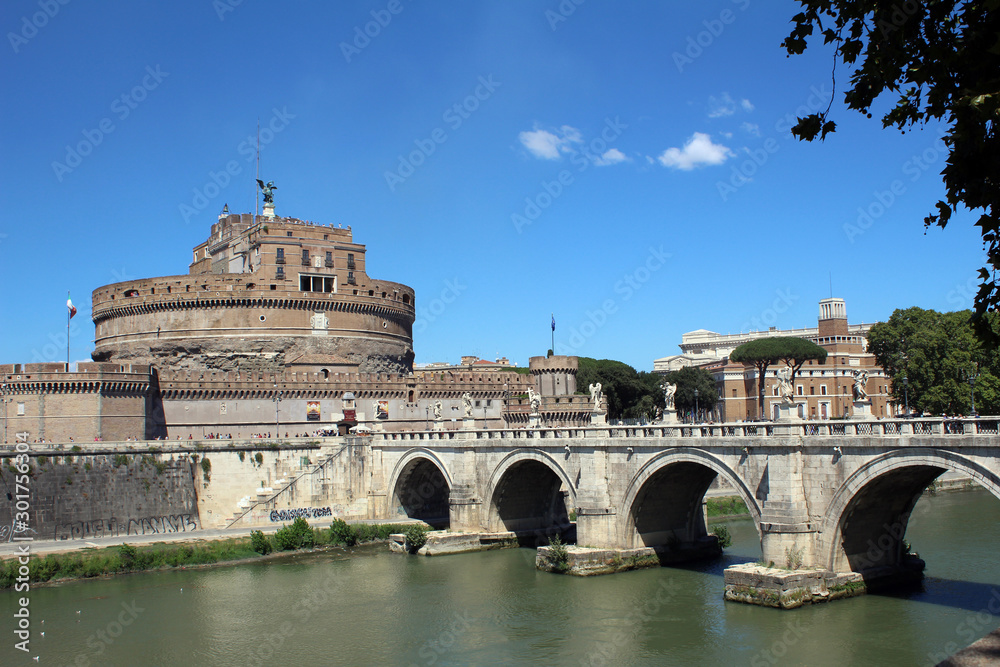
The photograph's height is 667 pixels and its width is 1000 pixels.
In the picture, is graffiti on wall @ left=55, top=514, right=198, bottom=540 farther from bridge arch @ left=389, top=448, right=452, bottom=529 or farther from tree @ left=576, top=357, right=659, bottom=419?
tree @ left=576, top=357, right=659, bottom=419

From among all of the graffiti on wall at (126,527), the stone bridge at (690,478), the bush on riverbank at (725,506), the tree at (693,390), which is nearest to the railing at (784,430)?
the stone bridge at (690,478)

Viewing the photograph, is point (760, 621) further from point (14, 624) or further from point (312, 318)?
point (312, 318)

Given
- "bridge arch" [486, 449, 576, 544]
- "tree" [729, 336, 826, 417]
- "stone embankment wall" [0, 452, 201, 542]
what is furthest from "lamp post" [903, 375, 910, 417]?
"stone embankment wall" [0, 452, 201, 542]

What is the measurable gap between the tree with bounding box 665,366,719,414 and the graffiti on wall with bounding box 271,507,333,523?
44648 mm

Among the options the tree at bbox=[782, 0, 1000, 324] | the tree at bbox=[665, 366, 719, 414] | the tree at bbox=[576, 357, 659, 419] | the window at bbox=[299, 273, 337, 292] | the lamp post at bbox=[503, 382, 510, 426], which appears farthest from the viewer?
the tree at bbox=[665, 366, 719, 414]

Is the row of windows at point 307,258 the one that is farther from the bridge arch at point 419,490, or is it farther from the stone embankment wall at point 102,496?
the bridge arch at point 419,490

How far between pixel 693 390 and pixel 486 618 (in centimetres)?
5951

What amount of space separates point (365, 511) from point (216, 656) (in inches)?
893

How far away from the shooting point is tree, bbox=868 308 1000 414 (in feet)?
168

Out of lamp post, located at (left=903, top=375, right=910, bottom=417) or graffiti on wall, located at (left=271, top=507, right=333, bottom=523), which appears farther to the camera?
lamp post, located at (left=903, top=375, right=910, bottom=417)

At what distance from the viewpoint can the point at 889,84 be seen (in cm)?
871

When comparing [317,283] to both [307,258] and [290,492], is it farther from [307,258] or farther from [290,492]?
[290,492]

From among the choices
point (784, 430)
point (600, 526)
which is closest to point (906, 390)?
point (600, 526)

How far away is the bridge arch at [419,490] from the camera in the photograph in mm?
45375
